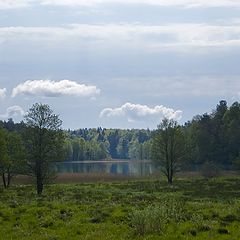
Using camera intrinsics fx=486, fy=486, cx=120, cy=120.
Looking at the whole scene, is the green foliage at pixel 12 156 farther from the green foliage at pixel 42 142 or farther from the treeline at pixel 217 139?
the treeline at pixel 217 139

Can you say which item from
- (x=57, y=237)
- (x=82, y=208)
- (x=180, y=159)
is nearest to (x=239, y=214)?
(x=82, y=208)

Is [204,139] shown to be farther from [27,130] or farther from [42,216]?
[42,216]

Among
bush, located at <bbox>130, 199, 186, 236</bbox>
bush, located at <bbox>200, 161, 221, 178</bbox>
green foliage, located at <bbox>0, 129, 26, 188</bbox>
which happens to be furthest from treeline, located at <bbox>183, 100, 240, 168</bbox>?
bush, located at <bbox>130, 199, 186, 236</bbox>

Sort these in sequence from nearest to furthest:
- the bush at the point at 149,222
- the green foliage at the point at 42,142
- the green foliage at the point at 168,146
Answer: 1. the bush at the point at 149,222
2. the green foliage at the point at 42,142
3. the green foliage at the point at 168,146

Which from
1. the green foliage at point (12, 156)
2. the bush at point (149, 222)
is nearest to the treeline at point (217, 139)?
the green foliage at point (12, 156)

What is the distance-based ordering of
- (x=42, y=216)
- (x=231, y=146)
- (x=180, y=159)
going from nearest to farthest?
(x=42, y=216) < (x=180, y=159) < (x=231, y=146)

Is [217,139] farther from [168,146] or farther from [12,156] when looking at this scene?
[12,156]

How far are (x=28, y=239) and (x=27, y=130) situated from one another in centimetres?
3114

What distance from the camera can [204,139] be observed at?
418 ft

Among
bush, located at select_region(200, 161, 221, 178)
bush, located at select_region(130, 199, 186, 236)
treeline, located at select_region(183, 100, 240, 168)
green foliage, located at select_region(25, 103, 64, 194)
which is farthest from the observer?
treeline, located at select_region(183, 100, 240, 168)

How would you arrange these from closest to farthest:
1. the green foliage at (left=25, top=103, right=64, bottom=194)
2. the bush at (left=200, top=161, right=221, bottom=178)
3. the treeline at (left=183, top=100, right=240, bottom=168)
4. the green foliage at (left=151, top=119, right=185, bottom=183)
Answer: the green foliage at (left=25, top=103, right=64, bottom=194)
the green foliage at (left=151, top=119, right=185, bottom=183)
the bush at (left=200, top=161, right=221, bottom=178)
the treeline at (left=183, top=100, right=240, bottom=168)

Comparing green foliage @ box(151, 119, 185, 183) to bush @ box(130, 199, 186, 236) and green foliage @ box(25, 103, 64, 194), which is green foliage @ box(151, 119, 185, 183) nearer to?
green foliage @ box(25, 103, 64, 194)

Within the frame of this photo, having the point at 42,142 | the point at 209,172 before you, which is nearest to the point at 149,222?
the point at 42,142

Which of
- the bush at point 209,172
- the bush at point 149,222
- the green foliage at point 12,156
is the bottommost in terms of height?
the bush at point 209,172
